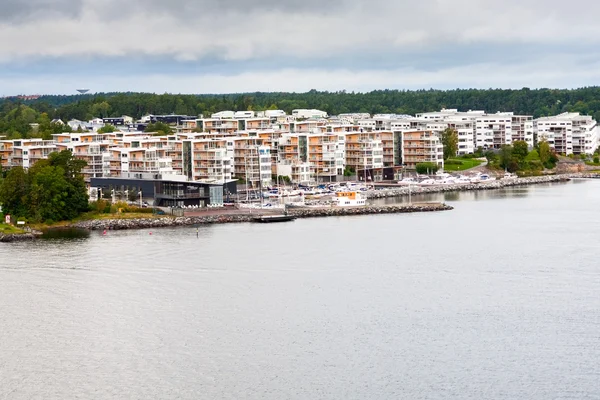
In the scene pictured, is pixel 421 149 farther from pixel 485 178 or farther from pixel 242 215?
pixel 242 215

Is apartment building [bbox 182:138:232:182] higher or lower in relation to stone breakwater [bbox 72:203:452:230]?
higher

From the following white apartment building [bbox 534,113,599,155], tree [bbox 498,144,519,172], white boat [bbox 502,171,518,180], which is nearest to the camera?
white boat [bbox 502,171,518,180]

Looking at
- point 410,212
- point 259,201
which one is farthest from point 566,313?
point 259,201

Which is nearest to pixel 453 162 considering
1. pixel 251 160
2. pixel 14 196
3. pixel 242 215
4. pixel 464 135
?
pixel 464 135

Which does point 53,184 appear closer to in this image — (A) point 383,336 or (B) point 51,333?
(B) point 51,333

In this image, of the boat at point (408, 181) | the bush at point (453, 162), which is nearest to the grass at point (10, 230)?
the boat at point (408, 181)

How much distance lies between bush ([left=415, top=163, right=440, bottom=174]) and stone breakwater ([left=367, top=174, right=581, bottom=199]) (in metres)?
2.02

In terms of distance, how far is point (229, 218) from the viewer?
2356cm

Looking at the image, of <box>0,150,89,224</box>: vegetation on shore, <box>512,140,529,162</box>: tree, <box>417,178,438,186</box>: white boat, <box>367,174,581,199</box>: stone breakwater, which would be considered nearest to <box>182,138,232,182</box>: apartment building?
<box>367,174,581,199</box>: stone breakwater

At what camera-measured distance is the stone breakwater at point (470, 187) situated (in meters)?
29.3

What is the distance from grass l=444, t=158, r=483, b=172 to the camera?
35.4 meters

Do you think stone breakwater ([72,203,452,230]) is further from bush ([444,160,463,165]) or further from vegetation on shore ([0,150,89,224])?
bush ([444,160,463,165])

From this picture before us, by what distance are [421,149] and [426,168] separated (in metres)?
Answer: 1.08

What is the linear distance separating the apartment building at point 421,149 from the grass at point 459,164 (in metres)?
1.00
